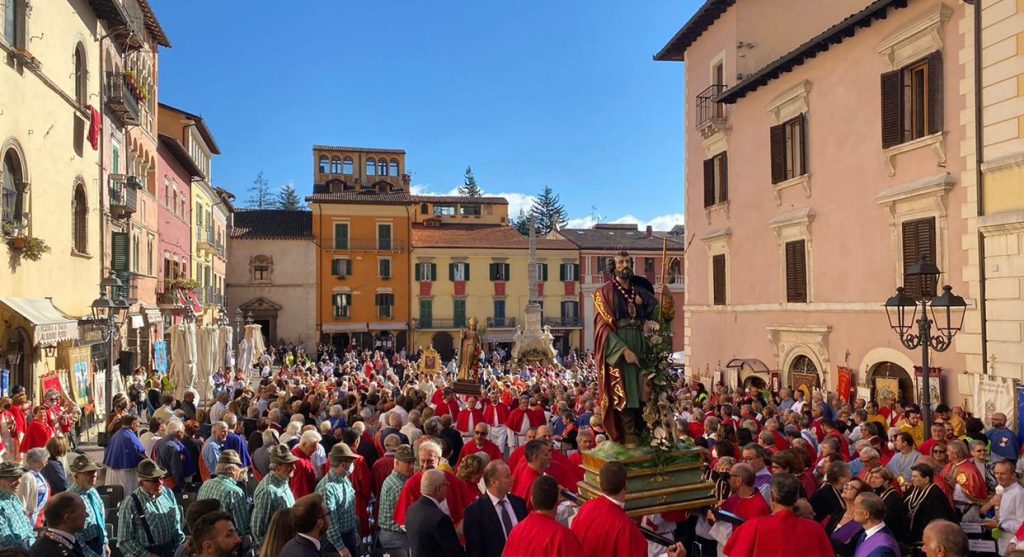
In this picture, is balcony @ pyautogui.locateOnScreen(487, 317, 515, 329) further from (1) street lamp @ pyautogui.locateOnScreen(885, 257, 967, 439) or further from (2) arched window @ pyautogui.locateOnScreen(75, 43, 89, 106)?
(1) street lamp @ pyautogui.locateOnScreen(885, 257, 967, 439)

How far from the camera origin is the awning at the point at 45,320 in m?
15.9

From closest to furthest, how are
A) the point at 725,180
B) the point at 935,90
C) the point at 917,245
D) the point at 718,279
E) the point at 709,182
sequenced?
the point at 935,90, the point at 917,245, the point at 725,180, the point at 718,279, the point at 709,182

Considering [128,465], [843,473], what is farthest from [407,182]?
[843,473]

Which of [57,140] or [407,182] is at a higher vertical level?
[407,182]

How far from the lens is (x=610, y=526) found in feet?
17.5

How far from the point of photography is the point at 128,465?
10.2 meters

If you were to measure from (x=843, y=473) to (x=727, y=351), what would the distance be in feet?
56.3

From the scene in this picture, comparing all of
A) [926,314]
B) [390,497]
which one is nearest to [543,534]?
[390,497]

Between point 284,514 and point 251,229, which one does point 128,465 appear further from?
point 251,229

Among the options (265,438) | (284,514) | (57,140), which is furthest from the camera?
(57,140)

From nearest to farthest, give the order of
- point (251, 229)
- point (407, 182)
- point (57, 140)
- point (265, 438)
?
1. point (265, 438)
2. point (57, 140)
3. point (251, 229)
4. point (407, 182)

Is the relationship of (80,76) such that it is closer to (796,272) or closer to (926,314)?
(796,272)

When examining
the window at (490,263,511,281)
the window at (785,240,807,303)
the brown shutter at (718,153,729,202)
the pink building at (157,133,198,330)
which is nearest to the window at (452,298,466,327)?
the window at (490,263,511,281)

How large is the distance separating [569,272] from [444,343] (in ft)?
33.8
